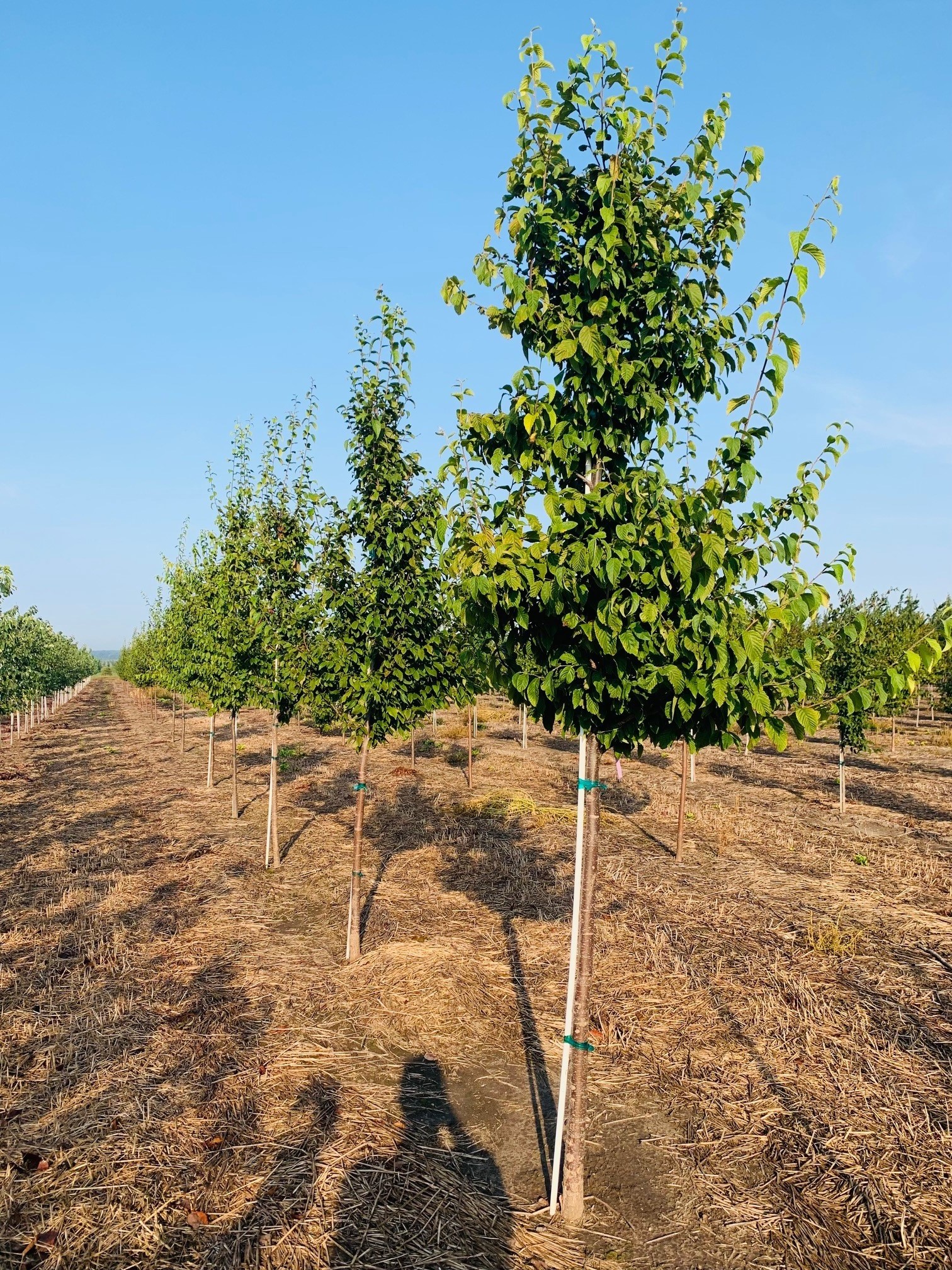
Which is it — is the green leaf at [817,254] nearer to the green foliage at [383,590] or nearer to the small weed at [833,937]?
the green foliage at [383,590]

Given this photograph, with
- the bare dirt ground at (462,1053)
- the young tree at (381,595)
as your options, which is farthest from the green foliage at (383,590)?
the bare dirt ground at (462,1053)

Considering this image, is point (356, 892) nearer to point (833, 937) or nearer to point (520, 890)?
point (520, 890)

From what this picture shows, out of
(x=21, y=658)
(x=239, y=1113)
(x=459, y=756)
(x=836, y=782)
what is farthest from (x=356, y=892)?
(x=21, y=658)

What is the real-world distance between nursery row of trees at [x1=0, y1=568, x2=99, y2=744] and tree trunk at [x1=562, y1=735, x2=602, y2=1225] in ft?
73.3

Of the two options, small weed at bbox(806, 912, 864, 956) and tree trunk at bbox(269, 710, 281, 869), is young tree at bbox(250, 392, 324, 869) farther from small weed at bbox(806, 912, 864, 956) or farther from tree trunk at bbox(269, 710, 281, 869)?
small weed at bbox(806, 912, 864, 956)

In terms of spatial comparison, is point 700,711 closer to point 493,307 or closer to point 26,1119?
point 493,307

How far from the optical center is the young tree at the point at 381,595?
8.34 meters

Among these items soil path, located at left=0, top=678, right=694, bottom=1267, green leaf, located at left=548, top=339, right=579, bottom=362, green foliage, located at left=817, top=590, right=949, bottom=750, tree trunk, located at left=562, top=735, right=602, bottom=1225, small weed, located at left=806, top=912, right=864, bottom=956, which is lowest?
soil path, located at left=0, top=678, right=694, bottom=1267

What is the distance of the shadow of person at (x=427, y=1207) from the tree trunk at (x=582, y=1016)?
0.46m

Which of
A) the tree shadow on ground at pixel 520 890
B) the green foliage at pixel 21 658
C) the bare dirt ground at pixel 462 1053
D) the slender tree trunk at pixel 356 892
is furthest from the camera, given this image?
the green foliage at pixel 21 658

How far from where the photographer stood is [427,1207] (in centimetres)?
467

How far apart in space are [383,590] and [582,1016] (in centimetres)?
502

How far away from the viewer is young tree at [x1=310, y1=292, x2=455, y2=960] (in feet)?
27.4

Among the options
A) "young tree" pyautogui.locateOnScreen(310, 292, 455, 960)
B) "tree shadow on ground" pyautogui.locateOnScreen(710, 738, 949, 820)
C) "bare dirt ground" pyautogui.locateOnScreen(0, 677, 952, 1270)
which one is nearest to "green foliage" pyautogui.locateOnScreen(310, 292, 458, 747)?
"young tree" pyautogui.locateOnScreen(310, 292, 455, 960)
